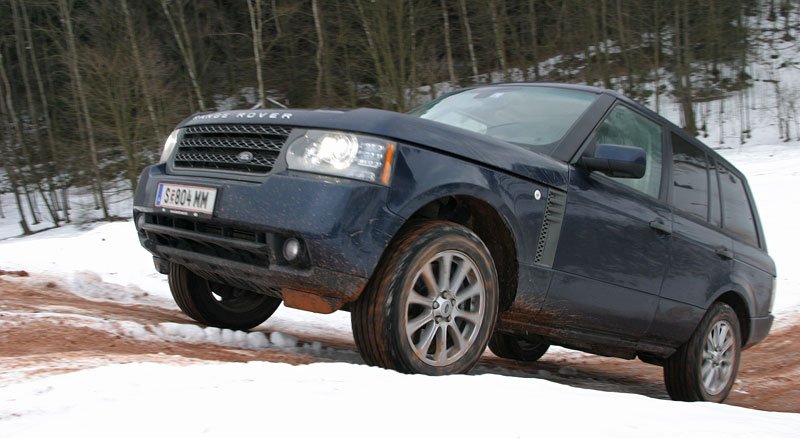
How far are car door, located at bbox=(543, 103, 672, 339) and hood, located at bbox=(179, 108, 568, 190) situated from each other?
26 centimetres

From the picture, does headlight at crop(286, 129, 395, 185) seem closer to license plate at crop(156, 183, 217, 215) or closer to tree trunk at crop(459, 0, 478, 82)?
license plate at crop(156, 183, 217, 215)

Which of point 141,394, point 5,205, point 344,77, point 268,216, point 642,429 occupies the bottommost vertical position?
point 5,205

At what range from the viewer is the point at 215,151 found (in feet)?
12.4

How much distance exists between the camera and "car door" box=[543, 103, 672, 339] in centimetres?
395

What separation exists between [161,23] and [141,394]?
3254 centimetres

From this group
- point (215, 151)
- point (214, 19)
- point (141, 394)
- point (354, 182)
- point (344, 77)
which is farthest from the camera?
point (214, 19)

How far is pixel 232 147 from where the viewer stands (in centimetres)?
365

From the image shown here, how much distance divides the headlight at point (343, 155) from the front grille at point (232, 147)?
0.42 ft

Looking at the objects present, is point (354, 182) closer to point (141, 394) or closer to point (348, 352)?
point (141, 394)

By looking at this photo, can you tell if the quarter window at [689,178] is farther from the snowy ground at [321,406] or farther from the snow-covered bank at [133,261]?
the snow-covered bank at [133,261]

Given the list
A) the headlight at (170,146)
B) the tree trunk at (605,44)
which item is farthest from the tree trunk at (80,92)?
the headlight at (170,146)

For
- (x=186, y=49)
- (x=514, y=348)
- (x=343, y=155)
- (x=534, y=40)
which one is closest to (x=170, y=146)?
(x=343, y=155)

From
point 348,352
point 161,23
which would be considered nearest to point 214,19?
point 161,23

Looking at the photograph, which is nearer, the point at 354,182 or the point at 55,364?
the point at 55,364
